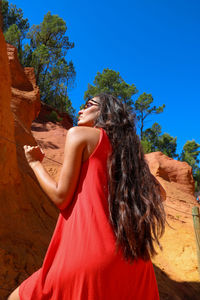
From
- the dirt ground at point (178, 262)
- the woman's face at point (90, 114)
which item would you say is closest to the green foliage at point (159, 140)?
the dirt ground at point (178, 262)

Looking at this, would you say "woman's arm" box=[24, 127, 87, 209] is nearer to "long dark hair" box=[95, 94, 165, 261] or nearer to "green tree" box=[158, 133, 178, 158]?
"long dark hair" box=[95, 94, 165, 261]

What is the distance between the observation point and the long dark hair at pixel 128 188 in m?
1.03

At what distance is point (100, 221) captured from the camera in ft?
3.27

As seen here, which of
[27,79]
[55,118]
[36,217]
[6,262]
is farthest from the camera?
[55,118]

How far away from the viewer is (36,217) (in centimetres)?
384

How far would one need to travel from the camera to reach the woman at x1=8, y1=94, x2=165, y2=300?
0.93 meters

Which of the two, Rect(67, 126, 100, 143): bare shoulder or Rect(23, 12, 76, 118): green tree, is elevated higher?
Rect(23, 12, 76, 118): green tree

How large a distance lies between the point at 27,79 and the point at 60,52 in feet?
52.2

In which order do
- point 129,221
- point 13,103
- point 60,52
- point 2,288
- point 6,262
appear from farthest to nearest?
point 60,52 < point 13,103 < point 6,262 < point 2,288 < point 129,221

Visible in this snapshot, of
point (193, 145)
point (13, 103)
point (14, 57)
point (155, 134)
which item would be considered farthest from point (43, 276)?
point (193, 145)

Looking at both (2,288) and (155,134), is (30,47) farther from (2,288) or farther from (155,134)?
(2,288)

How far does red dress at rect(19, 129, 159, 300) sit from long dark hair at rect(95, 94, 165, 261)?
40 mm

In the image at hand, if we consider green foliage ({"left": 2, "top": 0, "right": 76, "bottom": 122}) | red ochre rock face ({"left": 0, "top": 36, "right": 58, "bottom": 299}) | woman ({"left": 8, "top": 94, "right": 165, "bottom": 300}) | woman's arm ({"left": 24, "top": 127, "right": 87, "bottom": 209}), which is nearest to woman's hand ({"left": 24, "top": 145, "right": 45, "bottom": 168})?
woman ({"left": 8, "top": 94, "right": 165, "bottom": 300})

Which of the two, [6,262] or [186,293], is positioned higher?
[6,262]
